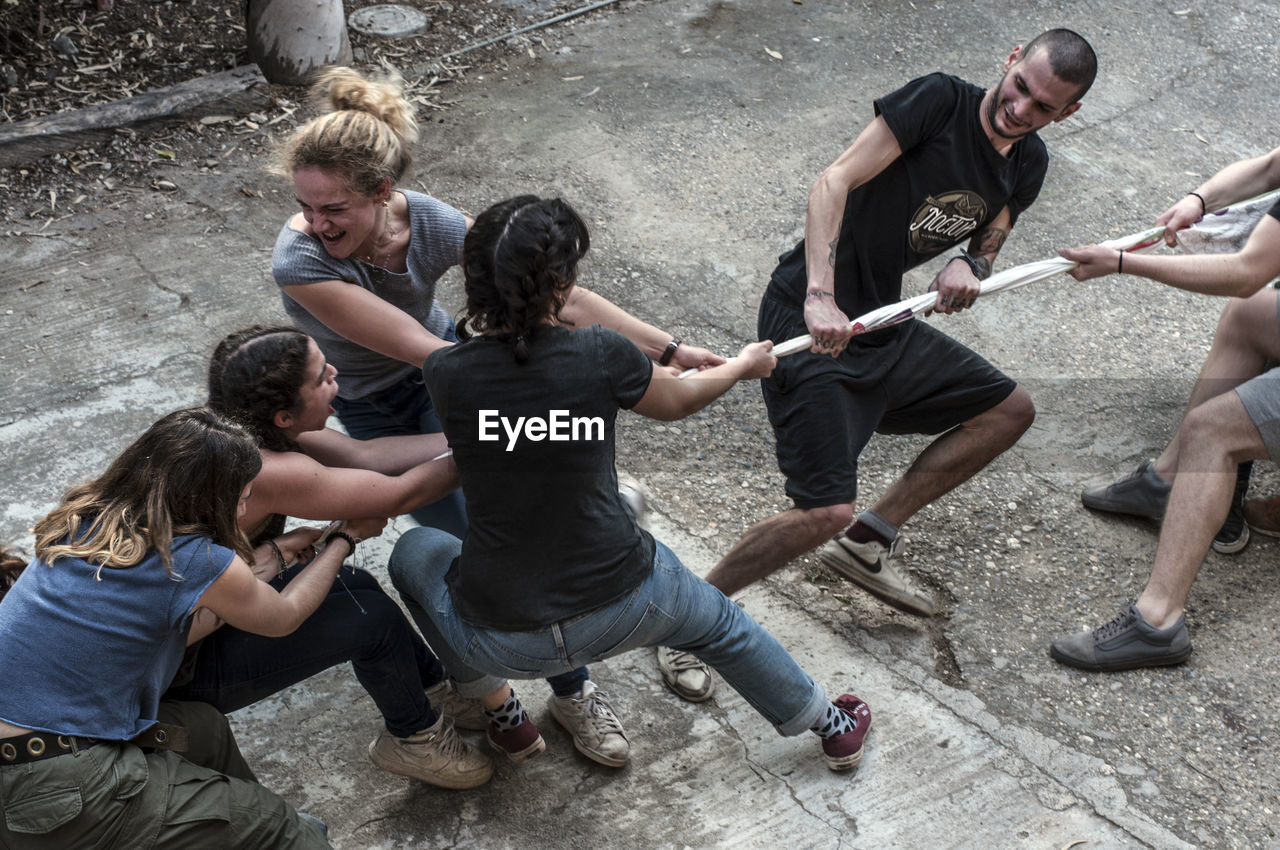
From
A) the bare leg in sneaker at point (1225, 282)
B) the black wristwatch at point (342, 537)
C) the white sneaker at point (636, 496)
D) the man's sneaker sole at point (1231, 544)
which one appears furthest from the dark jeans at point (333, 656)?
the man's sneaker sole at point (1231, 544)

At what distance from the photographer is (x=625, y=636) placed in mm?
2529

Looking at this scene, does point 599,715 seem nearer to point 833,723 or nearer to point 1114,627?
point 833,723

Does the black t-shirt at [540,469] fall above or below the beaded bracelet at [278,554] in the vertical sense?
above

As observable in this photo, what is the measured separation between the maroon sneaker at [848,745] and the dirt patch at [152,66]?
4028mm

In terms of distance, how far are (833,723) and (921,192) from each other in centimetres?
155

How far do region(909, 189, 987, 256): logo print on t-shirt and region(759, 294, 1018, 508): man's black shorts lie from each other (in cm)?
25

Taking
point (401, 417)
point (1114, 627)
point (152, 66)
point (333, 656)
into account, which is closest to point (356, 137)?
point (401, 417)

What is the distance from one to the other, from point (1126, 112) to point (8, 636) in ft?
19.8

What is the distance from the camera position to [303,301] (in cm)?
281

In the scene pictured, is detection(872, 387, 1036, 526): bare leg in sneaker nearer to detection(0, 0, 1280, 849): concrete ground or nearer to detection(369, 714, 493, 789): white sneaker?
detection(0, 0, 1280, 849): concrete ground

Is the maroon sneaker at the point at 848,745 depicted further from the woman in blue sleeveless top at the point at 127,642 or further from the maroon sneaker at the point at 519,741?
the woman in blue sleeveless top at the point at 127,642

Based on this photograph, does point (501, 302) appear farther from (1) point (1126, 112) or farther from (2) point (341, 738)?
(1) point (1126, 112)

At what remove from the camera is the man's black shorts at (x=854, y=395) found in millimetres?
3258

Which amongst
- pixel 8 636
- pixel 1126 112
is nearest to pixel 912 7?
pixel 1126 112
